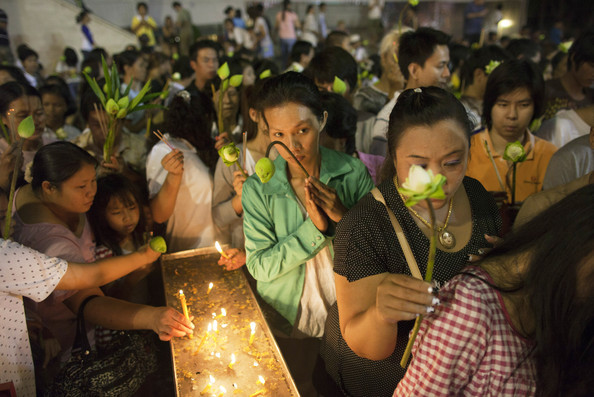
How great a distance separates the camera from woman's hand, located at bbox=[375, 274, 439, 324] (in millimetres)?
1176

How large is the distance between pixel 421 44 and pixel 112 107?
2.27m

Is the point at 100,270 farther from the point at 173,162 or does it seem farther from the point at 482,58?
the point at 482,58

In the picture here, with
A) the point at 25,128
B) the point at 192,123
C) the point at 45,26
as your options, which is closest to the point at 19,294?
the point at 25,128

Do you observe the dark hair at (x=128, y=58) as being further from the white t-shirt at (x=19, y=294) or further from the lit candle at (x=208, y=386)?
the lit candle at (x=208, y=386)

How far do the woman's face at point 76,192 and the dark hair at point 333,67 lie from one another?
Answer: 7.38 feet

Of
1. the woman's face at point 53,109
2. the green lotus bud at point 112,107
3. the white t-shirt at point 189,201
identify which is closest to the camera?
the green lotus bud at point 112,107

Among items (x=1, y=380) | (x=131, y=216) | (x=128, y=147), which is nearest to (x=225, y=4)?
(x=128, y=147)

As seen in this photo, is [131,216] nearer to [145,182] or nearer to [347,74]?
[145,182]

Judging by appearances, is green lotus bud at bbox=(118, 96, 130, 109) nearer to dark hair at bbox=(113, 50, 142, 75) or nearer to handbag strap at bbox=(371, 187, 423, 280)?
handbag strap at bbox=(371, 187, 423, 280)

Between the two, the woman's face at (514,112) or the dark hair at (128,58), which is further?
the dark hair at (128,58)

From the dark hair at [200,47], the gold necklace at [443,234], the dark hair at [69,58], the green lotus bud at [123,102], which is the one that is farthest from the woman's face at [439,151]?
the dark hair at [69,58]

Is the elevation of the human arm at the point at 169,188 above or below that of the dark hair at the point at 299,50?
below

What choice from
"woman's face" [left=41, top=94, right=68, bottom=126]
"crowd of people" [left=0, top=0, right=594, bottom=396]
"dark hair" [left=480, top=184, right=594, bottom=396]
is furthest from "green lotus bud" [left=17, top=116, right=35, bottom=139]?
"woman's face" [left=41, top=94, right=68, bottom=126]

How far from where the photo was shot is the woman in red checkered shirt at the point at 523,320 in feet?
3.47
